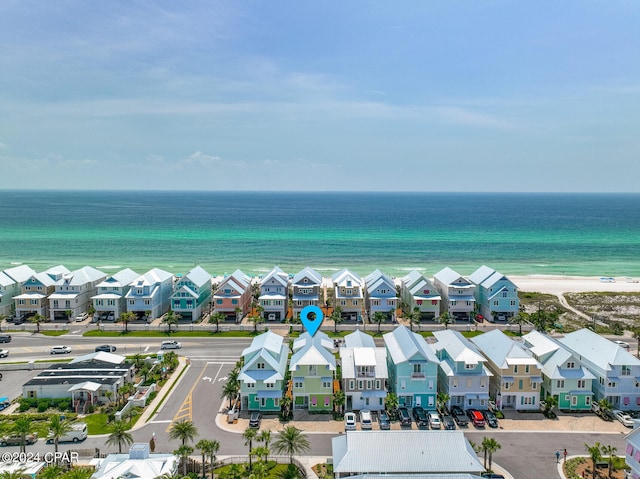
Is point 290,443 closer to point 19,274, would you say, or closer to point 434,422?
point 434,422

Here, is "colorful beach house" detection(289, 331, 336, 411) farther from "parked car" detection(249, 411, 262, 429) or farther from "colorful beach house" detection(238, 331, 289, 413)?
"parked car" detection(249, 411, 262, 429)

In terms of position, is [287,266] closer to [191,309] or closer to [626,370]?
[191,309]

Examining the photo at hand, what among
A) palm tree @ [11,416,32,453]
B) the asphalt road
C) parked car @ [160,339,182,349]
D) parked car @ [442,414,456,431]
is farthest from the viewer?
parked car @ [160,339,182,349]

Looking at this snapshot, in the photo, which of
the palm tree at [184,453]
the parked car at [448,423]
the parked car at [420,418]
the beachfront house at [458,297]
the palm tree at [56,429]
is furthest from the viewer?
the beachfront house at [458,297]

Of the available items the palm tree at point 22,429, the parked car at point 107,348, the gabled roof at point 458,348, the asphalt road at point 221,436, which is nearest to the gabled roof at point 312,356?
the asphalt road at point 221,436

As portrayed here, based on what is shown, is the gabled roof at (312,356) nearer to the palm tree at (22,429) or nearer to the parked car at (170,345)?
the parked car at (170,345)

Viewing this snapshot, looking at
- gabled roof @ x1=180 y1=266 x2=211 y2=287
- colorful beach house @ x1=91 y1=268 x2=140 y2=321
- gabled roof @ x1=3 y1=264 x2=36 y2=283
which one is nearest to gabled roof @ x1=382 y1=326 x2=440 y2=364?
gabled roof @ x1=180 y1=266 x2=211 y2=287
